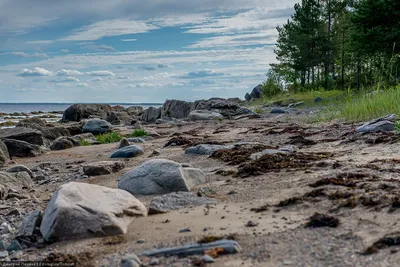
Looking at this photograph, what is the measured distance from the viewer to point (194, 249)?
2.97 meters

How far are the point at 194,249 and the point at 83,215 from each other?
3.37 feet

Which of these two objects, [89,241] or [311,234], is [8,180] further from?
[311,234]

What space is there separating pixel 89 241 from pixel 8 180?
344 cm

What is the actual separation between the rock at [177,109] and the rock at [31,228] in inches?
807

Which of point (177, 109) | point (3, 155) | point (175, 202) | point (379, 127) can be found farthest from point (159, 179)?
point (177, 109)

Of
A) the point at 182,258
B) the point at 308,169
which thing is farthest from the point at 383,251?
the point at 308,169

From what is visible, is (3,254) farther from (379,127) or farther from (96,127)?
(96,127)

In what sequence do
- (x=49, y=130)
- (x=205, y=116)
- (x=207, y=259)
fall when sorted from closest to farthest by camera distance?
(x=207, y=259) < (x=49, y=130) < (x=205, y=116)

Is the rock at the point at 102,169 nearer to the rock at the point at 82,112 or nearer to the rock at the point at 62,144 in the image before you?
the rock at the point at 62,144

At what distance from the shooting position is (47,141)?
47.4ft

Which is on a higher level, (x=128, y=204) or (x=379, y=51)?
(x=379, y=51)

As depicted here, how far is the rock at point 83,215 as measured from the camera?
3.50 m

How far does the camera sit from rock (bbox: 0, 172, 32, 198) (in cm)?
616

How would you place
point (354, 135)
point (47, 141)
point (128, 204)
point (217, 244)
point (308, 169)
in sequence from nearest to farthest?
point (217, 244)
point (128, 204)
point (308, 169)
point (354, 135)
point (47, 141)
